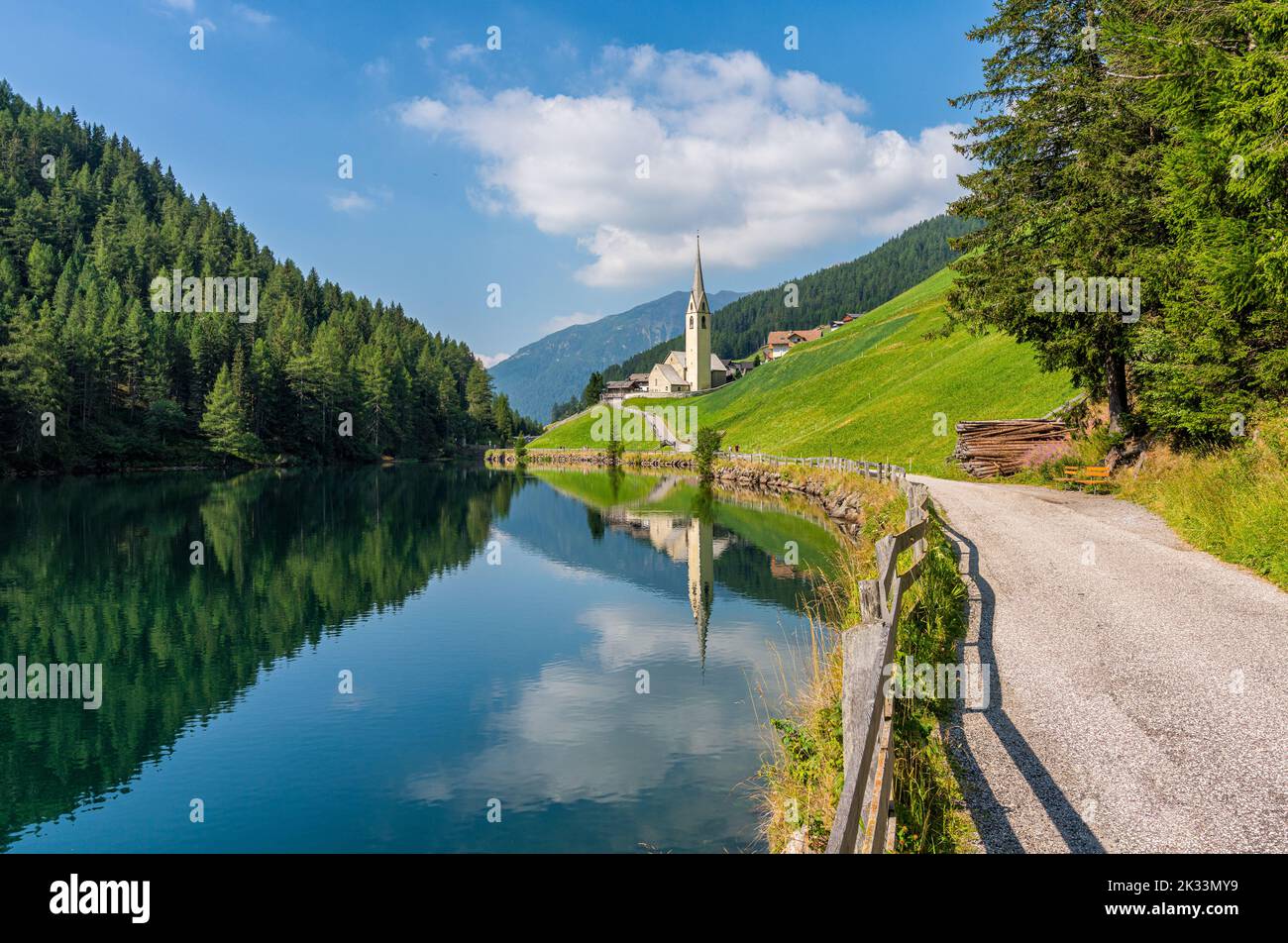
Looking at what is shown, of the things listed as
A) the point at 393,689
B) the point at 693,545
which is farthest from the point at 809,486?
the point at 393,689

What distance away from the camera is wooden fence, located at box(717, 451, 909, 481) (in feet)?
129

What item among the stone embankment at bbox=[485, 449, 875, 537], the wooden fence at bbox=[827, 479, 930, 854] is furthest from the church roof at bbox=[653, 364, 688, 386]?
the wooden fence at bbox=[827, 479, 930, 854]

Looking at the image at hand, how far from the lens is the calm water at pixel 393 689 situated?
38.4 feet

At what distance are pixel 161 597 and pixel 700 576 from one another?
776 inches

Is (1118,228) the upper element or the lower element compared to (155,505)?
upper

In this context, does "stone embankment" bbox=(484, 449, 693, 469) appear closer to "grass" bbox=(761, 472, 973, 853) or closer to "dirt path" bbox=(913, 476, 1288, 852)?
"dirt path" bbox=(913, 476, 1288, 852)

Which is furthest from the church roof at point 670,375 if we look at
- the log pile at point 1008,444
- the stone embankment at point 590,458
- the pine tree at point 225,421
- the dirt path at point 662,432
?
the log pile at point 1008,444

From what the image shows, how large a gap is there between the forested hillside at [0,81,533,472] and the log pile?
94.8 m

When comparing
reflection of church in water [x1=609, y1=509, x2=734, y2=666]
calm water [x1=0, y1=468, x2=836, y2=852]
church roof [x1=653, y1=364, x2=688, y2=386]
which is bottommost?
calm water [x1=0, y1=468, x2=836, y2=852]
